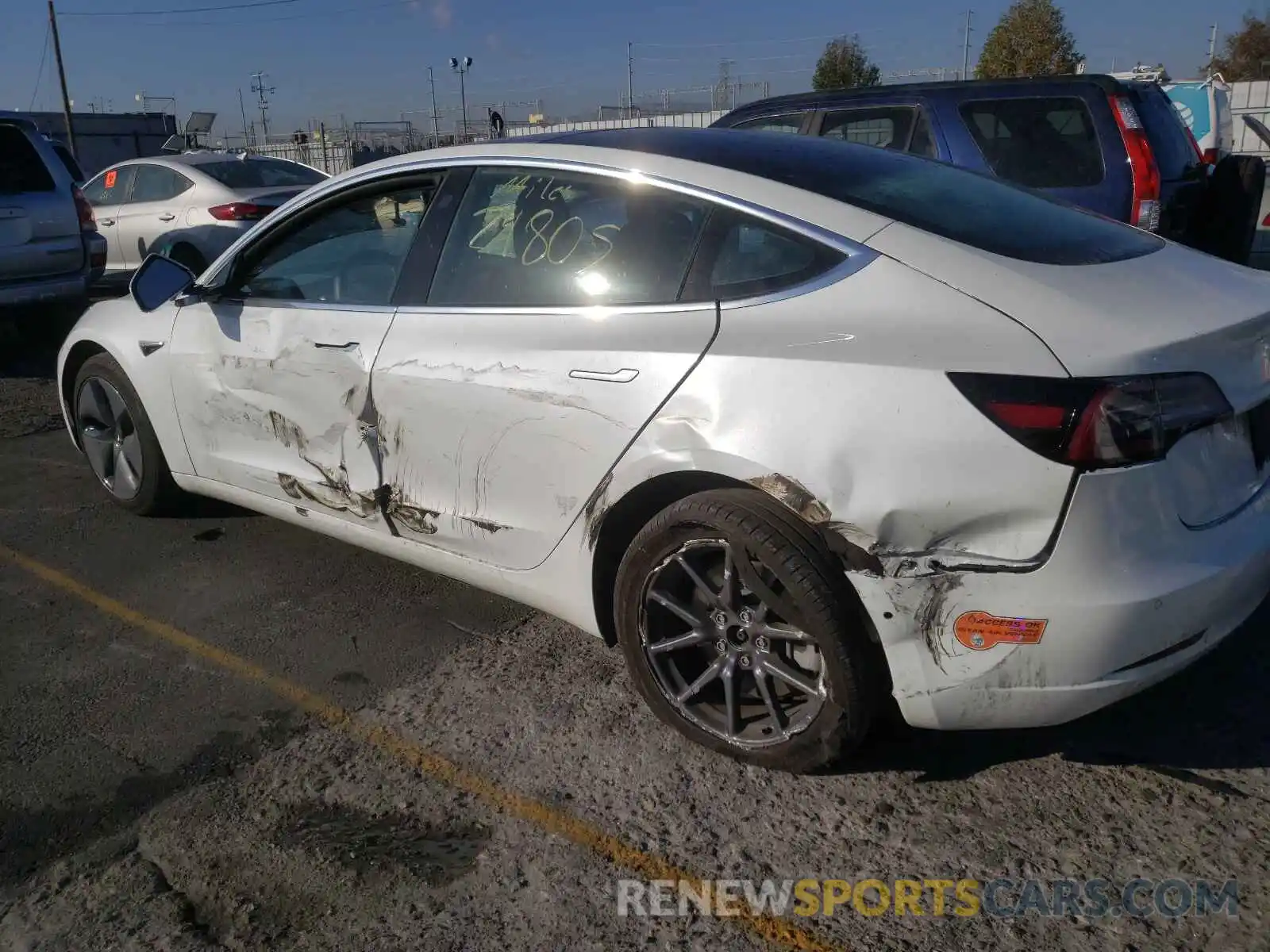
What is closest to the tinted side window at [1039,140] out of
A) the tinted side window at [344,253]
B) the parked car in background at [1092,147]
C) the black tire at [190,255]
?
the parked car in background at [1092,147]

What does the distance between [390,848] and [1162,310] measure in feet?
7.37

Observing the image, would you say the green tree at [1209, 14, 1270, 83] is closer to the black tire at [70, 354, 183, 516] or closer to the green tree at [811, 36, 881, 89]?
the green tree at [811, 36, 881, 89]

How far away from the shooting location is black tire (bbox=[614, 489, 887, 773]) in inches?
97.9

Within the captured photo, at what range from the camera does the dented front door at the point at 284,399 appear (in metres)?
3.54

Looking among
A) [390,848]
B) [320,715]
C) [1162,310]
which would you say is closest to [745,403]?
[1162,310]

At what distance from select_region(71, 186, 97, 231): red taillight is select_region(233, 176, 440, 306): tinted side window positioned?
19.0ft

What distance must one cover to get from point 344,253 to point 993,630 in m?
2.70

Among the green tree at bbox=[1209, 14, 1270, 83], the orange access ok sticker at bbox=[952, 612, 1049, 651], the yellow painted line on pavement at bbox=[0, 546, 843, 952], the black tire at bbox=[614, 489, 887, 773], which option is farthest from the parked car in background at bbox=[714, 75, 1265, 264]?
the green tree at bbox=[1209, 14, 1270, 83]

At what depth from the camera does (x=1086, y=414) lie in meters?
2.22

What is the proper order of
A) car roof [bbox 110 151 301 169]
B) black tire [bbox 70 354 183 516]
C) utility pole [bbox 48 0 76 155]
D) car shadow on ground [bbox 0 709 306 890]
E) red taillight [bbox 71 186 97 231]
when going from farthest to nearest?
utility pole [bbox 48 0 76 155] → car roof [bbox 110 151 301 169] → red taillight [bbox 71 186 97 231] → black tire [bbox 70 354 183 516] → car shadow on ground [bbox 0 709 306 890]

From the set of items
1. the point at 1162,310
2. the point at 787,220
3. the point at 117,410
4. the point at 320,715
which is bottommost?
the point at 320,715

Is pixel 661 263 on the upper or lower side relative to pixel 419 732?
upper

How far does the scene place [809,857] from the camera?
248cm

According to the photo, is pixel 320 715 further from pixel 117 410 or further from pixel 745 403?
pixel 117 410
